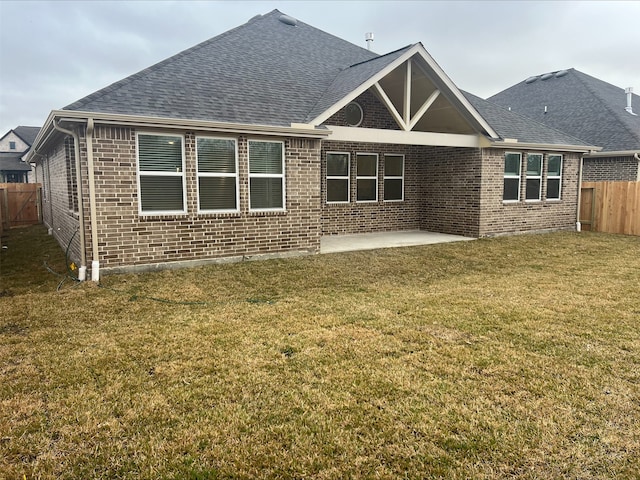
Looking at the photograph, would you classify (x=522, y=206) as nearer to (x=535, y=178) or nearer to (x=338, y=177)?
(x=535, y=178)

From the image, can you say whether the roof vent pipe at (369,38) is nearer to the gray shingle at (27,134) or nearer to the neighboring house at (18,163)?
the neighboring house at (18,163)

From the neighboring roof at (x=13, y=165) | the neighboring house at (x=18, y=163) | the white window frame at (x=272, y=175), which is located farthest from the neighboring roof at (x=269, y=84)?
the neighboring roof at (x=13, y=165)

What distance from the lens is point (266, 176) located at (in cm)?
995

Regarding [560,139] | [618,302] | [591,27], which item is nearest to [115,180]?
[618,302]

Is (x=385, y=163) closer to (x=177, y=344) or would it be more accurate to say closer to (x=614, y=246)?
(x=614, y=246)

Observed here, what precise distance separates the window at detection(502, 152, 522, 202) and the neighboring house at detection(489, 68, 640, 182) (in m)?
5.55

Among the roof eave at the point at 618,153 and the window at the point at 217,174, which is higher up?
the roof eave at the point at 618,153

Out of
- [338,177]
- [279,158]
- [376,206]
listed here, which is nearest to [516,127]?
[376,206]

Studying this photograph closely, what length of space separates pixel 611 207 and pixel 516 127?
15.5 feet

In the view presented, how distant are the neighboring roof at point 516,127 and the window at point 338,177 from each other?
14.6 ft

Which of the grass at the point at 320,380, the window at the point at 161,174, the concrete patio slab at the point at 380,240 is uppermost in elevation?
the window at the point at 161,174

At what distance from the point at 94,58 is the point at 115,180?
57345 millimetres

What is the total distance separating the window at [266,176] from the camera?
9.78m

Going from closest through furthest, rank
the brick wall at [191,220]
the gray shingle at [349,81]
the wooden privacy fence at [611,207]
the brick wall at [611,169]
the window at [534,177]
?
the brick wall at [191,220]
the gray shingle at [349,81]
the window at [534,177]
the wooden privacy fence at [611,207]
the brick wall at [611,169]
